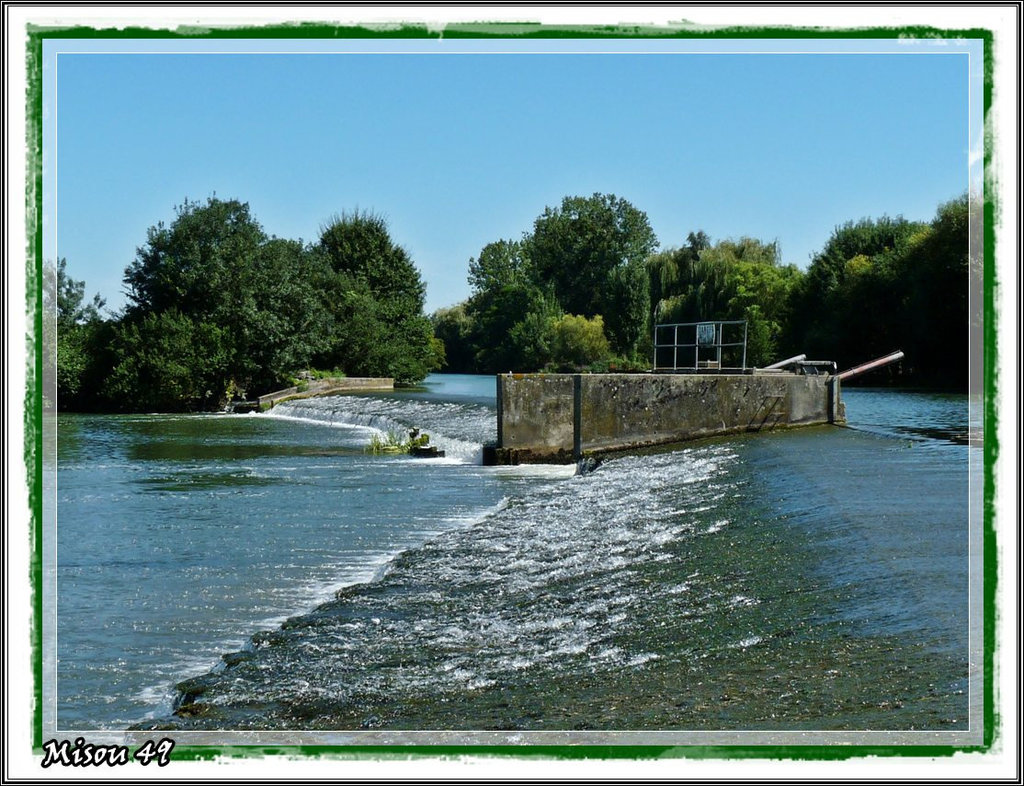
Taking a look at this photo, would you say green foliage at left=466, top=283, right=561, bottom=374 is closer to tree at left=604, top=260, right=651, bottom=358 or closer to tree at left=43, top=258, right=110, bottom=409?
tree at left=604, top=260, right=651, bottom=358

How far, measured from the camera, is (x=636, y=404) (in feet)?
67.6

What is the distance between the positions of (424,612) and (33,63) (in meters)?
5.10

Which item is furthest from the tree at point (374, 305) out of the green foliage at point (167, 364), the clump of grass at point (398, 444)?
the clump of grass at point (398, 444)

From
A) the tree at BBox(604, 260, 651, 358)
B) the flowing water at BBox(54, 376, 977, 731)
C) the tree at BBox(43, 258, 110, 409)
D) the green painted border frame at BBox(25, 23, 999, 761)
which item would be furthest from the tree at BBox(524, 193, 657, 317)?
the green painted border frame at BBox(25, 23, 999, 761)

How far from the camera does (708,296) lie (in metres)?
61.6

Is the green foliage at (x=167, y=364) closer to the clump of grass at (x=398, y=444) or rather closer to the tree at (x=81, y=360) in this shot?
the tree at (x=81, y=360)

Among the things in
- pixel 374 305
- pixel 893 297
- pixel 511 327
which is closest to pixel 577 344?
pixel 511 327

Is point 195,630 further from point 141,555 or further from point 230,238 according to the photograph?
point 230,238

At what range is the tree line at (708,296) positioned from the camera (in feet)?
144

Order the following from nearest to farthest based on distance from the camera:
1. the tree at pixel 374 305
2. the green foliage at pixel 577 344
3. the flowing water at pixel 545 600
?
the flowing water at pixel 545 600, the tree at pixel 374 305, the green foliage at pixel 577 344

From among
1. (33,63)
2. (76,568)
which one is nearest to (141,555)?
(76,568)

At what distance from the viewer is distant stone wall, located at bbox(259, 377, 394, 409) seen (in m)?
42.6

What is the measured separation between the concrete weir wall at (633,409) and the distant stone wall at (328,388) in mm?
22452

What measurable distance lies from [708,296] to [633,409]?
138ft
